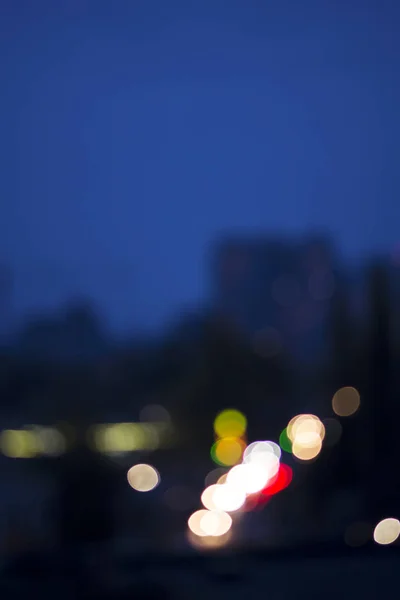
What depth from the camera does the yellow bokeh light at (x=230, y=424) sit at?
25297 millimetres

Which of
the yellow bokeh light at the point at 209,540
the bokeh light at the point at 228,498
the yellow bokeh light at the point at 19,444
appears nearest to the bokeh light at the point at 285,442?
the bokeh light at the point at 228,498

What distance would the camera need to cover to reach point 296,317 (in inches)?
1117

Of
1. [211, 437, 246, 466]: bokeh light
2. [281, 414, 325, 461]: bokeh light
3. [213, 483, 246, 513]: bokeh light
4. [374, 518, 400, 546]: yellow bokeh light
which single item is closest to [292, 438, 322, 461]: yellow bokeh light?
[281, 414, 325, 461]: bokeh light

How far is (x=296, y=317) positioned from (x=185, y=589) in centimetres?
2419

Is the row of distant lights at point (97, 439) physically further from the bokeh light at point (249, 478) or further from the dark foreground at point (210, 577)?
the dark foreground at point (210, 577)

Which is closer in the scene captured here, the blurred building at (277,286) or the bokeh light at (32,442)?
the bokeh light at (32,442)

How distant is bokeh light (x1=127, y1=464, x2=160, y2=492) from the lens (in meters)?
17.2

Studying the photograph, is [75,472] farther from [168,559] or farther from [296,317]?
[296,317]

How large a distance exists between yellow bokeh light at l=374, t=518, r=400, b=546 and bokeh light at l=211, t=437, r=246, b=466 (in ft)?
44.2

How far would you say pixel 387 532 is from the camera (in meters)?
7.15

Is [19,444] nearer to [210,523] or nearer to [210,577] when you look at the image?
[210,523]

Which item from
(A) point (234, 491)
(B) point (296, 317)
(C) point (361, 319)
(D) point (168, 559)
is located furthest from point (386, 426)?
(D) point (168, 559)

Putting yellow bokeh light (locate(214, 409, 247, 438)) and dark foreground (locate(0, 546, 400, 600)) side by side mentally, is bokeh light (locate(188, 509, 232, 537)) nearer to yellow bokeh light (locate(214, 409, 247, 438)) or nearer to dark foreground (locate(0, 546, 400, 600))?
dark foreground (locate(0, 546, 400, 600))

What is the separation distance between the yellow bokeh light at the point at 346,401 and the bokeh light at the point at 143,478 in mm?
4668
